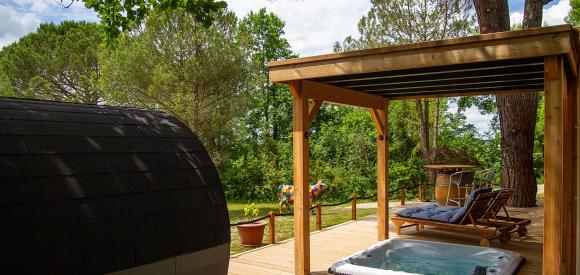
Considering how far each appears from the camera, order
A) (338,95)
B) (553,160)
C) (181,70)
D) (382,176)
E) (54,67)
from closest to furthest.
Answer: (553,160) < (338,95) < (382,176) < (181,70) < (54,67)

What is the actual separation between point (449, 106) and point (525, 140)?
11.7 metres

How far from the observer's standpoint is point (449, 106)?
22.1m

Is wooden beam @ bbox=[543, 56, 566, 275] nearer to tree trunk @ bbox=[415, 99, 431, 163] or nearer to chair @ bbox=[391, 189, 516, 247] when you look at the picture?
chair @ bbox=[391, 189, 516, 247]

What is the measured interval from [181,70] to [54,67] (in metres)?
9.23

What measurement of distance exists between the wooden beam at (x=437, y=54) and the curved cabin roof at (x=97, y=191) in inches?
105

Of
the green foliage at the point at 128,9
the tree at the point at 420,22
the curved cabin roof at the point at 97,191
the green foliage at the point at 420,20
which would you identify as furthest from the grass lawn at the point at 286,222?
the green foliage at the point at 420,20

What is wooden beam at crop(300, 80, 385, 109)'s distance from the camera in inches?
222

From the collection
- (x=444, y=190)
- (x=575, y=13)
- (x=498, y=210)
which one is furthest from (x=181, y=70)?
(x=575, y=13)

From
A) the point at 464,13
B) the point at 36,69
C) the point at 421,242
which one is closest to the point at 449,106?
the point at 464,13

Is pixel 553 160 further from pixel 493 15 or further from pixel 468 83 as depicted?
pixel 493 15

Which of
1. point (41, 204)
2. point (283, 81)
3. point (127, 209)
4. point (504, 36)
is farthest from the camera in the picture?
point (283, 81)

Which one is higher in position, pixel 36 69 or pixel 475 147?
pixel 36 69

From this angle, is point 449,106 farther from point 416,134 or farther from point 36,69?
point 36,69

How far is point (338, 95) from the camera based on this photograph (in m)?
6.32
